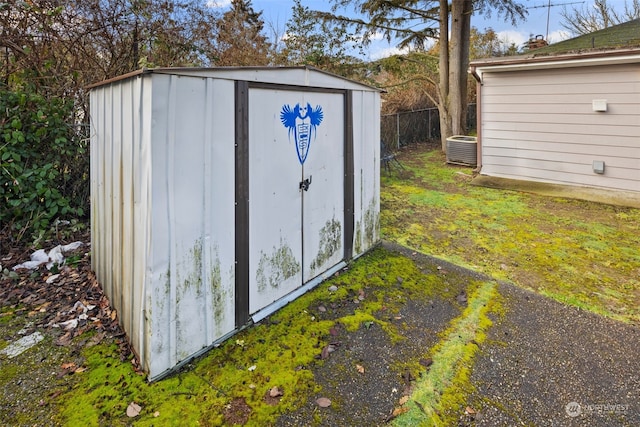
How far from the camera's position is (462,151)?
955 cm

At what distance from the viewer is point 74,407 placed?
214 centimetres

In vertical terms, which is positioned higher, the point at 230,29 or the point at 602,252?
the point at 230,29

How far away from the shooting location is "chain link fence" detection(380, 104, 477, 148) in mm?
11328

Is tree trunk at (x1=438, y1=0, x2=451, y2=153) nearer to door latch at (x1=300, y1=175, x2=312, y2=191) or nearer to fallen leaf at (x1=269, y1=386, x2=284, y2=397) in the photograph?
door latch at (x1=300, y1=175, x2=312, y2=191)

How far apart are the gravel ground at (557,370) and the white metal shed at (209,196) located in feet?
5.49

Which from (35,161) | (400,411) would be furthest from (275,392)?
(35,161)

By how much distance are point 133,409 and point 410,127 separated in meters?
11.9

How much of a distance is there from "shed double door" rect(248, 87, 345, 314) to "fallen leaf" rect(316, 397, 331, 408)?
0.97 m

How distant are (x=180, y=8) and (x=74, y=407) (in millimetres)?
5866

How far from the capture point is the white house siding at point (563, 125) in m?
6.34

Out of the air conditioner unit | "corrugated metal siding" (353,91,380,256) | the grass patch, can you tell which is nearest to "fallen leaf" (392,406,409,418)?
the grass patch

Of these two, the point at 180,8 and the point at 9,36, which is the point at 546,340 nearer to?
the point at 9,36

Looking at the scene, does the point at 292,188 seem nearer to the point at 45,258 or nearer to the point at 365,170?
the point at 365,170

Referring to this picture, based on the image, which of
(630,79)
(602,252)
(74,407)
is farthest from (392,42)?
(74,407)
